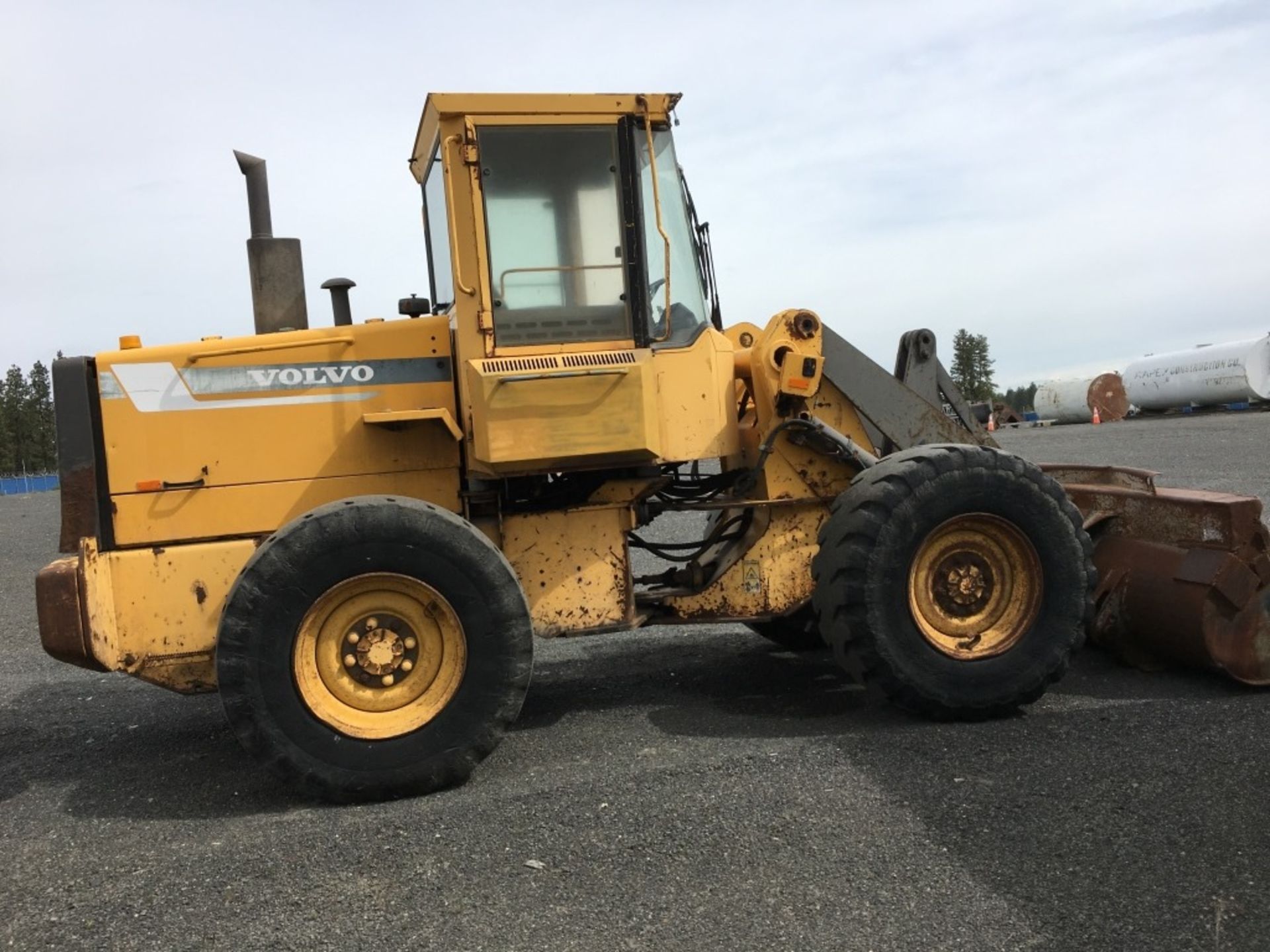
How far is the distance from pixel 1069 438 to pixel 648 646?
2397 centimetres

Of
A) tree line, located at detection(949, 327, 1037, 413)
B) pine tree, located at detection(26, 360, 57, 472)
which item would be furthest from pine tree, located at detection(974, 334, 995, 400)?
pine tree, located at detection(26, 360, 57, 472)

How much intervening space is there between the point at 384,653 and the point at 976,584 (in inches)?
112

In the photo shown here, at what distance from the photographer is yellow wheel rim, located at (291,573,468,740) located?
4.65 metres

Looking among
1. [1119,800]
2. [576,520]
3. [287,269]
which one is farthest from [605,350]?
[1119,800]

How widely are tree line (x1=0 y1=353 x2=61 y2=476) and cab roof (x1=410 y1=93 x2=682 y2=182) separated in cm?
8083

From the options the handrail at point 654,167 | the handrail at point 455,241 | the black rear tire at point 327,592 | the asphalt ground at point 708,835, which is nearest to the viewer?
the asphalt ground at point 708,835

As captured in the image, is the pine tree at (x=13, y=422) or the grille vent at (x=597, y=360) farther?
the pine tree at (x=13, y=422)

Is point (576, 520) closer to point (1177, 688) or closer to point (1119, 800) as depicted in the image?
point (1119, 800)

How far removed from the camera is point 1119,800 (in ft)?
13.1

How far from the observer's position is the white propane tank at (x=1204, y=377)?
1288 inches

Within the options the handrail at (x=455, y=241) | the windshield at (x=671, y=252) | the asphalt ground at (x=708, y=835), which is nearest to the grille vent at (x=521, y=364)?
the handrail at (x=455, y=241)

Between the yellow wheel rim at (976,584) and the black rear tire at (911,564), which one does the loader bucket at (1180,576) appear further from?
the yellow wheel rim at (976,584)

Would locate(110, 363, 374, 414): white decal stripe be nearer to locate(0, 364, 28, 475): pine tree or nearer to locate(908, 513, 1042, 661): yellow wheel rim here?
locate(908, 513, 1042, 661): yellow wheel rim

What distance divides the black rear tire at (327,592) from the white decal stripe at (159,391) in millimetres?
870
